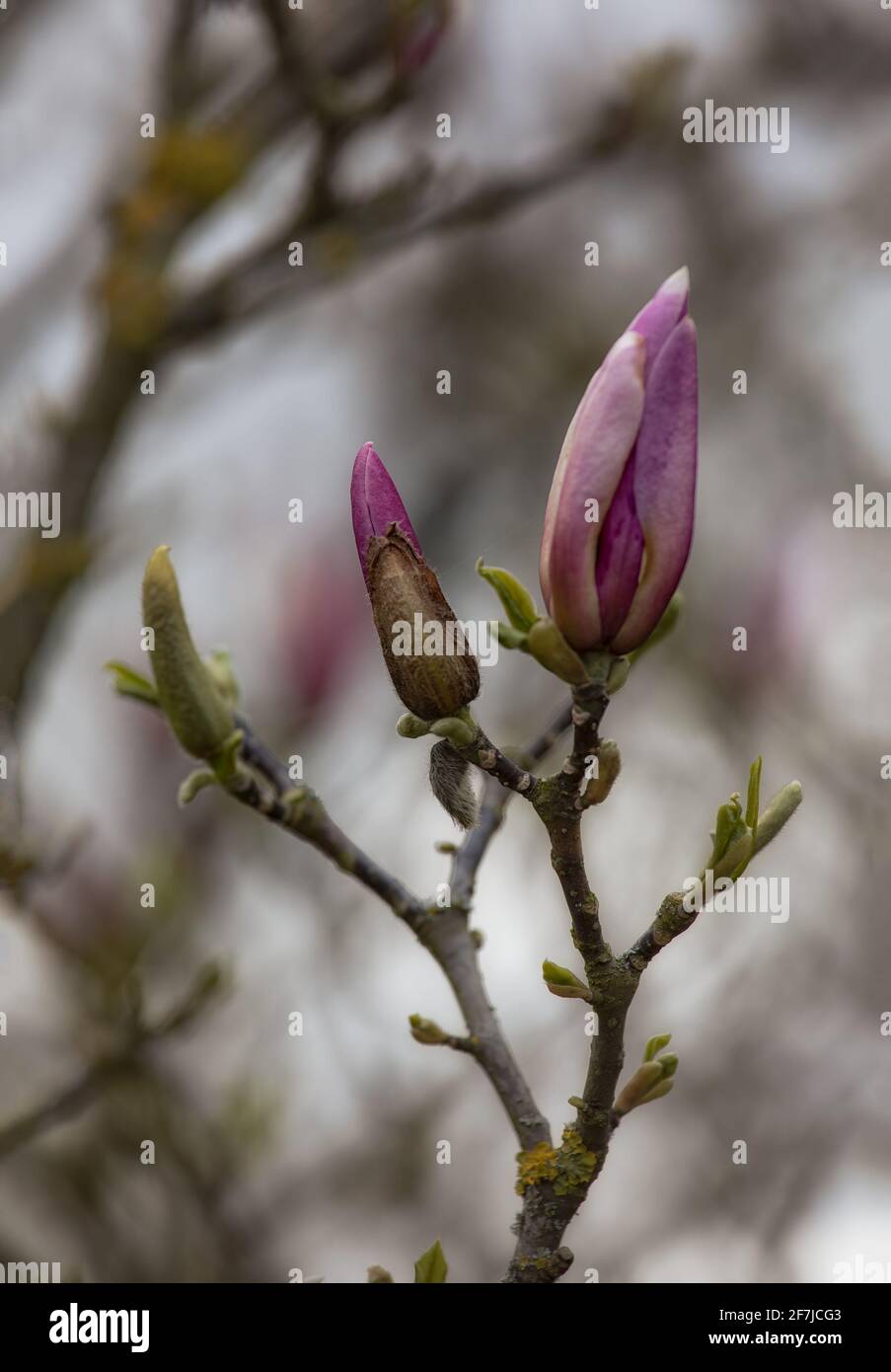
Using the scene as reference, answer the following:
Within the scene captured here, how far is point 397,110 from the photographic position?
2471mm

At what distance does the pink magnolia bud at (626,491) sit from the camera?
0.94 metres

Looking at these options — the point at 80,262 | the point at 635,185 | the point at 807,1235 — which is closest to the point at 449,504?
the point at 80,262

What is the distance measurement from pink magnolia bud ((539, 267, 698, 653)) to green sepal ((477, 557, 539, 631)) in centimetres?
2

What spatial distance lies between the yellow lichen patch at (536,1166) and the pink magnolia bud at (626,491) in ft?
1.24

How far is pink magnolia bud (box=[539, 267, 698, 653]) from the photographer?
94cm

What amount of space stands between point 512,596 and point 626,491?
0.37 ft

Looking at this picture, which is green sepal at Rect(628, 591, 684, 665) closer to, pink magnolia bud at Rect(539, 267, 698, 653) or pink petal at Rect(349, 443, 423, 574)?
pink magnolia bud at Rect(539, 267, 698, 653)

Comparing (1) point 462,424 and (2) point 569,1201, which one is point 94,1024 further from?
(1) point 462,424

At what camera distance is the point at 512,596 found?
98cm

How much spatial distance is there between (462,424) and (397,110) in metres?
2.50

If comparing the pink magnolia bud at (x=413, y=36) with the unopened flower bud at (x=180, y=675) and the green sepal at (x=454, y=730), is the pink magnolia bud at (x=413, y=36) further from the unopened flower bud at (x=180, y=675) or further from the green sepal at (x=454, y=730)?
the green sepal at (x=454, y=730)

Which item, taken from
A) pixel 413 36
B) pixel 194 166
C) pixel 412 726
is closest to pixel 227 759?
pixel 412 726

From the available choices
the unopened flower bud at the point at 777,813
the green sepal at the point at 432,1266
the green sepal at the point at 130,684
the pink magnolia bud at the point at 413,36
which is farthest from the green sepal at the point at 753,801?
the pink magnolia bud at the point at 413,36

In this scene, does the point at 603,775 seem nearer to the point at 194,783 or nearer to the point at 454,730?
the point at 454,730
